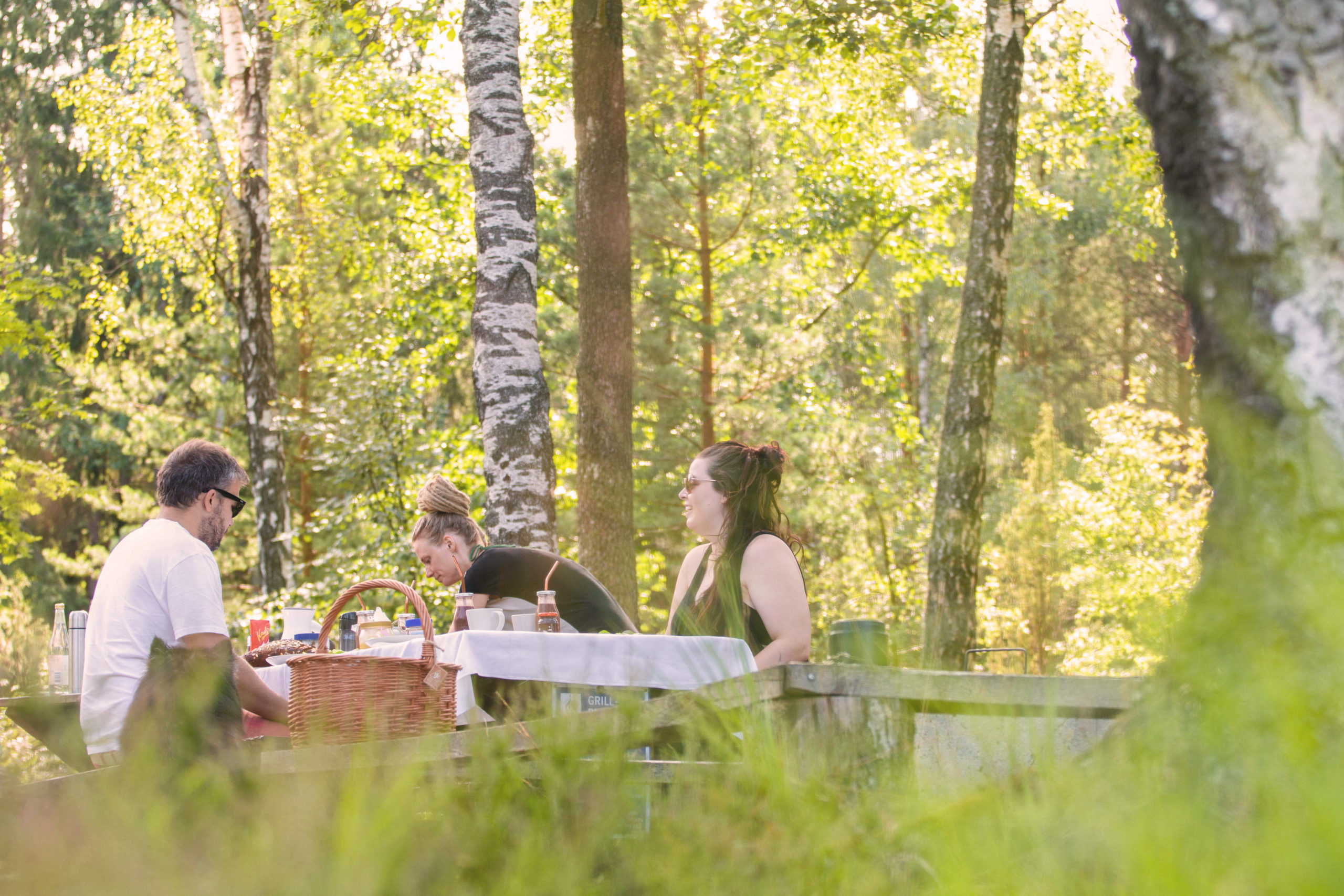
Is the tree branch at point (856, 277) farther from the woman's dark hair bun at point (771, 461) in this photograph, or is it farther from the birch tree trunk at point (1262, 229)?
the birch tree trunk at point (1262, 229)

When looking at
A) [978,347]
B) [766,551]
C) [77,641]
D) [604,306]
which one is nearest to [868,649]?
[766,551]

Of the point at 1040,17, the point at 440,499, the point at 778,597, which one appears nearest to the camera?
the point at 778,597

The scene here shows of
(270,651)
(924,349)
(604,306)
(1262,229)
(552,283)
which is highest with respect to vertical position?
(924,349)

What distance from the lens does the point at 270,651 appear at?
4.57 meters

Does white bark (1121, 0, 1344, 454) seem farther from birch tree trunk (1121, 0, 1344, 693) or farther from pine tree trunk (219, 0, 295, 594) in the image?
pine tree trunk (219, 0, 295, 594)

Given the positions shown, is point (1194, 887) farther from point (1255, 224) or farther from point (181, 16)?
point (181, 16)

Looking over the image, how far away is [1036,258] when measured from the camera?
25.9 meters

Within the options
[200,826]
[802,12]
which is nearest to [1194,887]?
[200,826]

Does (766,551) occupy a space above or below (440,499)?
below

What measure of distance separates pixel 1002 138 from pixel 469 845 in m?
8.93

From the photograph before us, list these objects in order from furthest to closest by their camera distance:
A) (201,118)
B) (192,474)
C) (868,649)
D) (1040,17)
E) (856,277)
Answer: (856,277)
(201,118)
(1040,17)
(192,474)
(868,649)

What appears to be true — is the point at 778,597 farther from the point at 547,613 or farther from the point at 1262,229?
the point at 1262,229

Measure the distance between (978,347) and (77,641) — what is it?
661cm

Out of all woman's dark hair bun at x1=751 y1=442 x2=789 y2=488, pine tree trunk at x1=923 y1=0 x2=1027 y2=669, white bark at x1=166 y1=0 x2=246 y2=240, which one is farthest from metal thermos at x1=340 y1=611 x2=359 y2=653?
white bark at x1=166 y1=0 x2=246 y2=240
